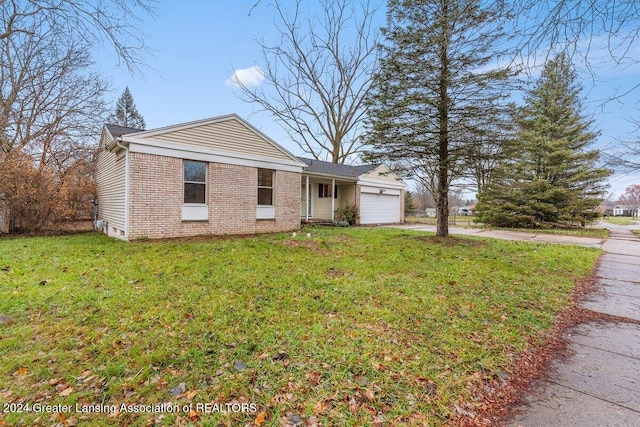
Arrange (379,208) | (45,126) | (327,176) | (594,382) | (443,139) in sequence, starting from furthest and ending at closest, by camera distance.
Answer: (379,208), (327,176), (45,126), (443,139), (594,382)

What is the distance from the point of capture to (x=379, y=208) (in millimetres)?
18281

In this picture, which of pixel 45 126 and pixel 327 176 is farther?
pixel 327 176

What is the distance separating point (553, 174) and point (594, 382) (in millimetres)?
18591

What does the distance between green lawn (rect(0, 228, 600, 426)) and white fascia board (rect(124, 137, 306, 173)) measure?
3635mm

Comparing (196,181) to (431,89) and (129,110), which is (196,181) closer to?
(431,89)

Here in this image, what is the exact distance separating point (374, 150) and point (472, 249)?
4245 millimetres

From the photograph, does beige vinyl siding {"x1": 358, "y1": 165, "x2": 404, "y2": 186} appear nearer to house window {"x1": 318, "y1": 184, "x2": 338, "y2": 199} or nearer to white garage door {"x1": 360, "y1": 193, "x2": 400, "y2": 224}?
white garage door {"x1": 360, "y1": 193, "x2": 400, "y2": 224}

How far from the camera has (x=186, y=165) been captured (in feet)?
30.8

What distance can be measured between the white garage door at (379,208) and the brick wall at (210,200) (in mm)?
6094

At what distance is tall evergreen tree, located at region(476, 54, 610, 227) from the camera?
16156 millimetres

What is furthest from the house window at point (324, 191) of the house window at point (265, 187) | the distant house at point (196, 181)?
the house window at point (265, 187)

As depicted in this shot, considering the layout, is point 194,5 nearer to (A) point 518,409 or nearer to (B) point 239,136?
(B) point 239,136

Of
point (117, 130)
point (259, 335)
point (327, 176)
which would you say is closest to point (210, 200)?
point (117, 130)

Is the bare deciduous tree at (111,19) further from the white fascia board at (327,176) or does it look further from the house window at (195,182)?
the white fascia board at (327,176)
